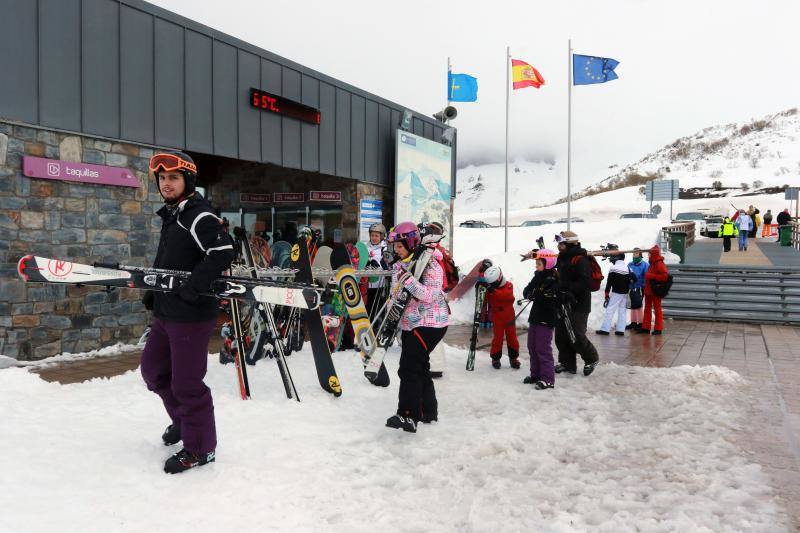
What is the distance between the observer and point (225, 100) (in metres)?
9.42

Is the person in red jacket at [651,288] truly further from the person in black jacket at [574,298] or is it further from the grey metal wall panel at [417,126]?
the grey metal wall panel at [417,126]

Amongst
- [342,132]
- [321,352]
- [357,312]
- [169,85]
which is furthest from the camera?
[342,132]

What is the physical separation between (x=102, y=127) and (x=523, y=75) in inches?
604

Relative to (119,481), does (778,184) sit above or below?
above

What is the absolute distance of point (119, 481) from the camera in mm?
3326

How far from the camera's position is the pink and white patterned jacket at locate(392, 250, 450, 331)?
4531mm

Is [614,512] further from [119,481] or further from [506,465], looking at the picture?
[119,481]

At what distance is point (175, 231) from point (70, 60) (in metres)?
5.30

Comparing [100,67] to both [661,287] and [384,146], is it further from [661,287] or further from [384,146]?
[661,287]

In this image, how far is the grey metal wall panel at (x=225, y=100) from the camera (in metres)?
9.27

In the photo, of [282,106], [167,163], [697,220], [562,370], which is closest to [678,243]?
[562,370]

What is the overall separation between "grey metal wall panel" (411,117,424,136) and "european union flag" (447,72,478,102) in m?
2.54

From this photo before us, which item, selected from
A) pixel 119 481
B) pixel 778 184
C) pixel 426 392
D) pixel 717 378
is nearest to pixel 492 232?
pixel 717 378

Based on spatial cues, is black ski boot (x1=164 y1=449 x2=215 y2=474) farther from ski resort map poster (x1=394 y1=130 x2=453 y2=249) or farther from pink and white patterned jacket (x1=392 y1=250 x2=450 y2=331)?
ski resort map poster (x1=394 y1=130 x2=453 y2=249)
